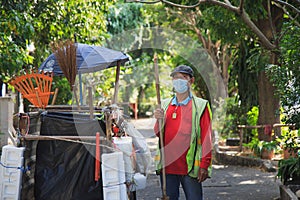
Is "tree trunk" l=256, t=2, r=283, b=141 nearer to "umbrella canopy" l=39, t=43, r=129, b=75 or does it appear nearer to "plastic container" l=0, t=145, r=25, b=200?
"umbrella canopy" l=39, t=43, r=129, b=75

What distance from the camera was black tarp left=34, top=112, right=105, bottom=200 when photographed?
19.1ft

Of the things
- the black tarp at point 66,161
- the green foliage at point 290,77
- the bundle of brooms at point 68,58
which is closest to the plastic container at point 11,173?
the black tarp at point 66,161

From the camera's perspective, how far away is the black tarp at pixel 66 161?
5832 millimetres

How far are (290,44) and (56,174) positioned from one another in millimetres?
3297

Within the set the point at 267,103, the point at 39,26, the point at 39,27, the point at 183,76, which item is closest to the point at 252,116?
the point at 267,103

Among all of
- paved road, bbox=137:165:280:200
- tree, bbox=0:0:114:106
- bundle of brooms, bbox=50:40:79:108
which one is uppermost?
tree, bbox=0:0:114:106

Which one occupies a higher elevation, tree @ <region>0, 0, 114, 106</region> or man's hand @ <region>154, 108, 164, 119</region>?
tree @ <region>0, 0, 114, 106</region>

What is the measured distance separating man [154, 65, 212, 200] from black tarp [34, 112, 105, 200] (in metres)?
0.70

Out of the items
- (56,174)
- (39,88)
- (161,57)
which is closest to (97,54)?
(39,88)

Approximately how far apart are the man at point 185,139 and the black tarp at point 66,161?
70 cm

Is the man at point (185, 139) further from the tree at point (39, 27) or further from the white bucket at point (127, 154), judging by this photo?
the tree at point (39, 27)

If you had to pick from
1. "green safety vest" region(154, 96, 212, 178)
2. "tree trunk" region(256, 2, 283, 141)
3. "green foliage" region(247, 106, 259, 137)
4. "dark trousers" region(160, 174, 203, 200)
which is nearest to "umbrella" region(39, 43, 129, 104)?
"green safety vest" region(154, 96, 212, 178)

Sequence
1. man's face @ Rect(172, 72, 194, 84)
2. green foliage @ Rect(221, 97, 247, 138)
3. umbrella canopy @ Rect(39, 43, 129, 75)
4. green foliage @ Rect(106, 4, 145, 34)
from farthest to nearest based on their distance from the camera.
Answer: green foliage @ Rect(106, 4, 145, 34)
green foliage @ Rect(221, 97, 247, 138)
umbrella canopy @ Rect(39, 43, 129, 75)
man's face @ Rect(172, 72, 194, 84)

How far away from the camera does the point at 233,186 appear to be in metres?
9.91
